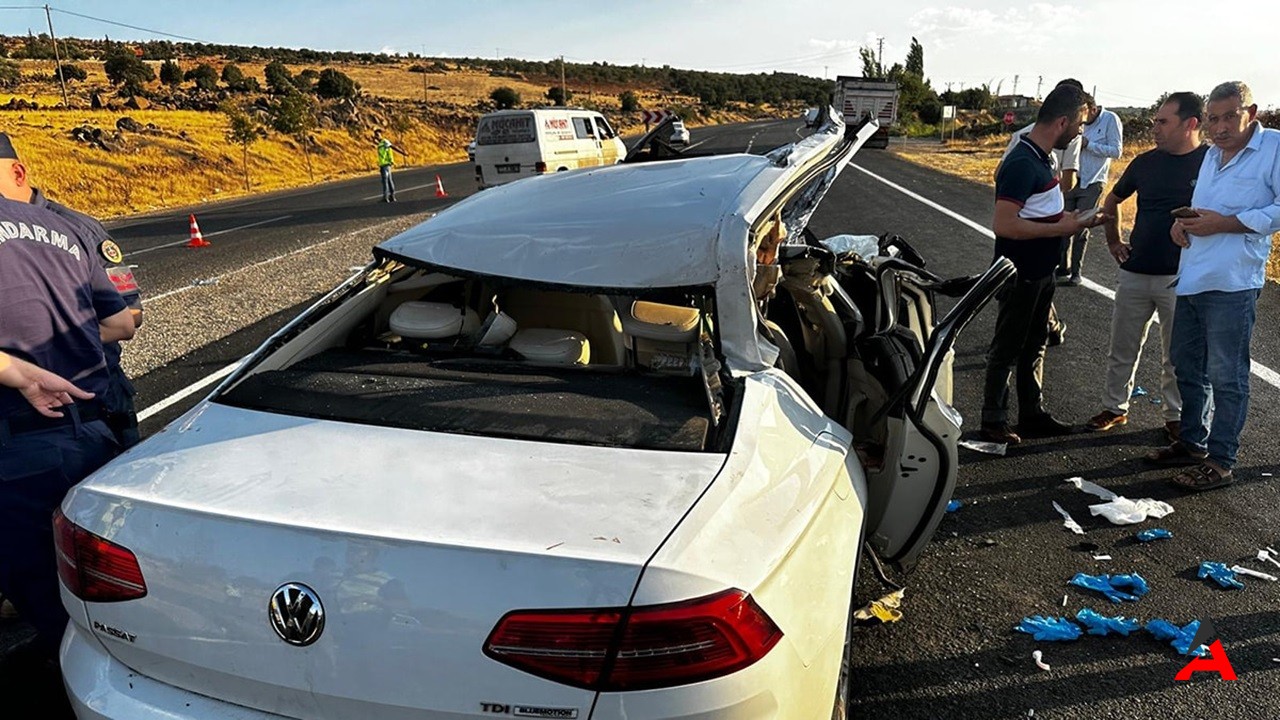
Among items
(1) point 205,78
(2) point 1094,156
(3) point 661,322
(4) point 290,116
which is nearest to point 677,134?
(3) point 661,322

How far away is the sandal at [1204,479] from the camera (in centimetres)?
399

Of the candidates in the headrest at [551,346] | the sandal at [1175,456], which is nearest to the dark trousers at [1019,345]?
the sandal at [1175,456]

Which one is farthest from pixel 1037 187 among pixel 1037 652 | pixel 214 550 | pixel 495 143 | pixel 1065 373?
pixel 495 143

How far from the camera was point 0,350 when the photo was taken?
7.64ft

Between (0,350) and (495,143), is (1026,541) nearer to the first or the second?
(0,350)

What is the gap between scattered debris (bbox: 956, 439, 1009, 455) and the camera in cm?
451

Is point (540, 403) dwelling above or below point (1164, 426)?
above

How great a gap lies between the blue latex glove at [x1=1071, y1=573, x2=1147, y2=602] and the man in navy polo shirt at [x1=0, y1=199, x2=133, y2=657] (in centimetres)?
361

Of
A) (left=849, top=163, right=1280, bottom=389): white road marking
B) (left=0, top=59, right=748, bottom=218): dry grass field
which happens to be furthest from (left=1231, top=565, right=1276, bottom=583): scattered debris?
(left=0, top=59, right=748, bottom=218): dry grass field

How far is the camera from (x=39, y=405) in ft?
7.62

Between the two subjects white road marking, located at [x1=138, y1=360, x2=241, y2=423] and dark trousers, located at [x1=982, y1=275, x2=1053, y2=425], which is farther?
white road marking, located at [x1=138, y1=360, x2=241, y2=423]

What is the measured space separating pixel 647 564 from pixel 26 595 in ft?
6.70

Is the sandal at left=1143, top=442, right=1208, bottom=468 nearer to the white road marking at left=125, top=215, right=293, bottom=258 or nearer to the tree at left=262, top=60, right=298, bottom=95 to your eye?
the white road marking at left=125, top=215, right=293, bottom=258

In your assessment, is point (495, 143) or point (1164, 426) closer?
point (1164, 426)
